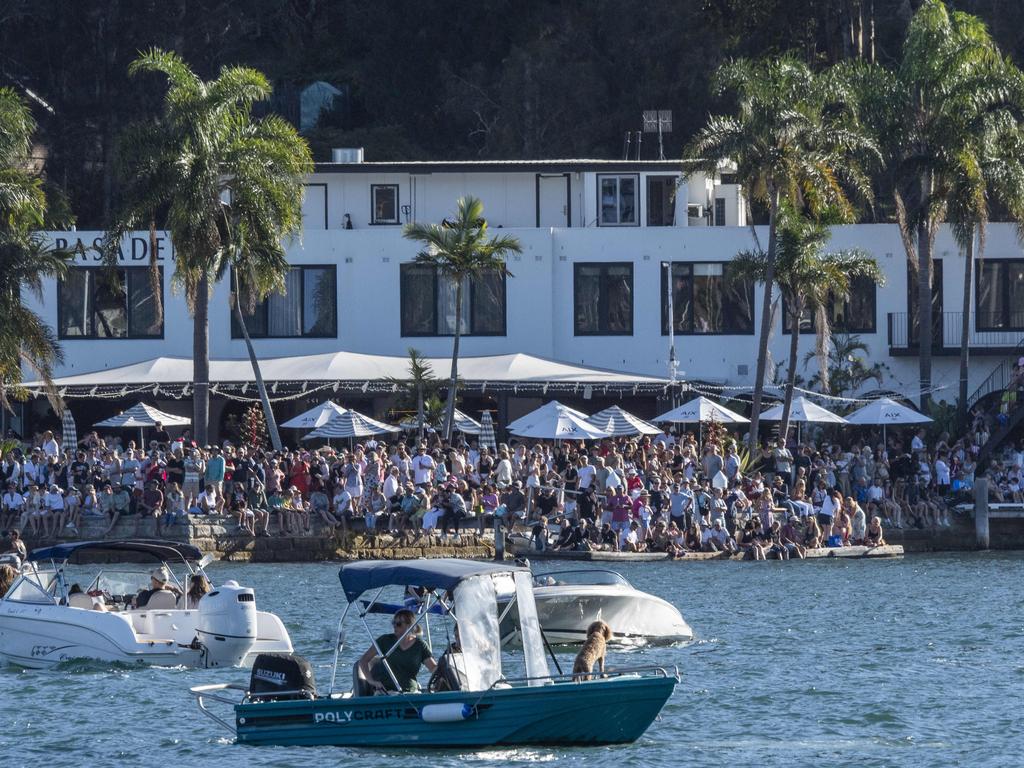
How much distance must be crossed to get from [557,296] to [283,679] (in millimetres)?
33526

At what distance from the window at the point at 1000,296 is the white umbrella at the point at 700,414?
10628 mm

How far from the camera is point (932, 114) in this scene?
49.1 meters

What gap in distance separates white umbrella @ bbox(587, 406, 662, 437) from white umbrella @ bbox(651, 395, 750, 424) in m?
0.89

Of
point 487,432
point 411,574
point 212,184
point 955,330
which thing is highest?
point 212,184

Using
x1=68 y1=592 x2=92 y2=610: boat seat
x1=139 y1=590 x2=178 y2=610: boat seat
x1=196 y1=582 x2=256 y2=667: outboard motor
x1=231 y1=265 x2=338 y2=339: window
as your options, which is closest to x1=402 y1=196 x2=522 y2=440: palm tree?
x1=231 y1=265 x2=338 y2=339: window

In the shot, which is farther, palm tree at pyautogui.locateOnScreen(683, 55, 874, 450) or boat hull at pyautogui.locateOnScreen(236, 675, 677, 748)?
palm tree at pyautogui.locateOnScreen(683, 55, 874, 450)

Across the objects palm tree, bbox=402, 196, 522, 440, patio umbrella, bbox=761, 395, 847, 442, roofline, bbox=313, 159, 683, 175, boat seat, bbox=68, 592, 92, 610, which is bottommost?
boat seat, bbox=68, 592, 92, 610

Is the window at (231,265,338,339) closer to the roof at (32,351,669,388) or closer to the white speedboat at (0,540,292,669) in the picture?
the roof at (32,351,669,388)

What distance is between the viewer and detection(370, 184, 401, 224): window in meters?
53.3

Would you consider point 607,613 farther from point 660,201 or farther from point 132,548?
point 660,201

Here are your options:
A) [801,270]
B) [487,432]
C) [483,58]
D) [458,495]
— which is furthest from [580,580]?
[483,58]

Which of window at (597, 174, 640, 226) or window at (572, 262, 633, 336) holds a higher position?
window at (597, 174, 640, 226)

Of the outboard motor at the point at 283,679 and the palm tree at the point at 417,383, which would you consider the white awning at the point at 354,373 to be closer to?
the palm tree at the point at 417,383

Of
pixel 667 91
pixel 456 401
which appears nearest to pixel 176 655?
pixel 456 401
